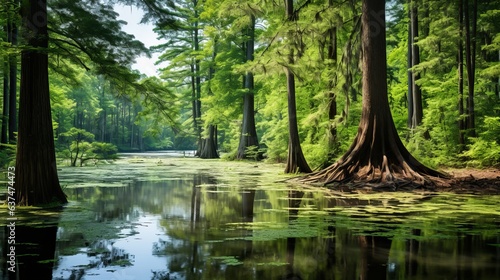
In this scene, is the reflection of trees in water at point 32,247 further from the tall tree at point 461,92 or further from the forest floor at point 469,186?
the tall tree at point 461,92

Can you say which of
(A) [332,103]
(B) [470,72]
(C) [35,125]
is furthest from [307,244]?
(B) [470,72]

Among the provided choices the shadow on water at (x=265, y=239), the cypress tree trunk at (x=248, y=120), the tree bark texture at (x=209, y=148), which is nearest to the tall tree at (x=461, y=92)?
the shadow on water at (x=265, y=239)

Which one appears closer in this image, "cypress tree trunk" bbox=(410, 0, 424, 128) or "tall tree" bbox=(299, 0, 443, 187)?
"tall tree" bbox=(299, 0, 443, 187)

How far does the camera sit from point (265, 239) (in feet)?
17.0

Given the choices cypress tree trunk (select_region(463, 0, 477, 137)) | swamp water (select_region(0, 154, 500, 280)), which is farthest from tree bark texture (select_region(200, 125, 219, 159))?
swamp water (select_region(0, 154, 500, 280))

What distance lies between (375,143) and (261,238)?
7448 millimetres

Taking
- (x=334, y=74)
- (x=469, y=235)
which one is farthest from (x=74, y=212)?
(x=334, y=74)

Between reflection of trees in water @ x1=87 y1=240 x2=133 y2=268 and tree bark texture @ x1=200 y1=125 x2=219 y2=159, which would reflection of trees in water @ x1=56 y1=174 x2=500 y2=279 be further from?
tree bark texture @ x1=200 y1=125 x2=219 y2=159

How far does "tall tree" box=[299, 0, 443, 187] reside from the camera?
11.3 meters

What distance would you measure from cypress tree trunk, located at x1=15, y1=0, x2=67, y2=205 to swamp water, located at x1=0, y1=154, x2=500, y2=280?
2.13ft

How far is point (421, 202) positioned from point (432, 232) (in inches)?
121

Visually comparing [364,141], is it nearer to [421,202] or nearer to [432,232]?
[421,202]

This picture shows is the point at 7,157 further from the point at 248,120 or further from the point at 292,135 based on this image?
the point at 248,120

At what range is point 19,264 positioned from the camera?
13.1 ft
